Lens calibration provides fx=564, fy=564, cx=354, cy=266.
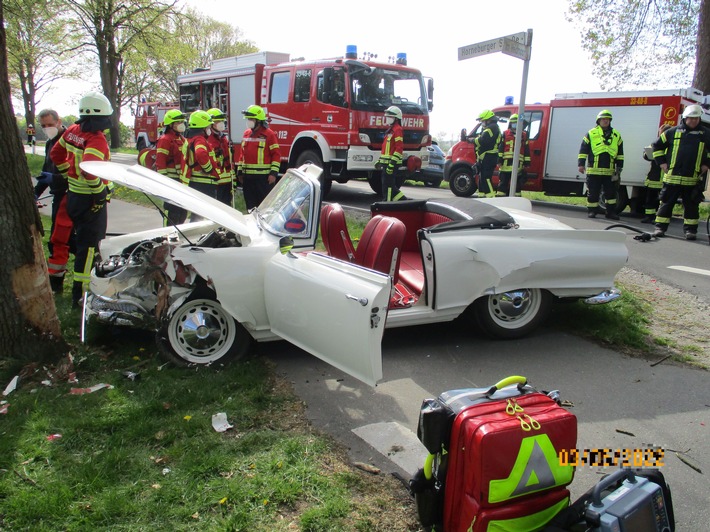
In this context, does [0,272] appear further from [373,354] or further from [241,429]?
[373,354]

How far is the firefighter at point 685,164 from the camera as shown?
347 inches

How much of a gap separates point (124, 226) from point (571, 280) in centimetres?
739

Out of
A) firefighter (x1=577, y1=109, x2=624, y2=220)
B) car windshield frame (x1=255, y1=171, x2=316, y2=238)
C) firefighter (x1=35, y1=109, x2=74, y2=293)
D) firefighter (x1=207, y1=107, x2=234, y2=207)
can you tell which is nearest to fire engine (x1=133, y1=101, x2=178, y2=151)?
firefighter (x1=207, y1=107, x2=234, y2=207)

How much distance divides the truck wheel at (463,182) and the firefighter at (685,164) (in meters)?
4.87

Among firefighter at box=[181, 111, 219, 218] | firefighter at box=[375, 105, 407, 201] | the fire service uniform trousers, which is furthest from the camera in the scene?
firefighter at box=[375, 105, 407, 201]

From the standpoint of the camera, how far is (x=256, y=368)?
406cm

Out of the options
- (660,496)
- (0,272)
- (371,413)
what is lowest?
(371,413)

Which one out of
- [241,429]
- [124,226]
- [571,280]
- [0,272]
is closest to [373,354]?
[241,429]

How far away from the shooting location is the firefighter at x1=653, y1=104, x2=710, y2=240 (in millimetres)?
8805

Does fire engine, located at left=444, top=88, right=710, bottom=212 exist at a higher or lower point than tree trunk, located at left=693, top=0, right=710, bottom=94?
lower

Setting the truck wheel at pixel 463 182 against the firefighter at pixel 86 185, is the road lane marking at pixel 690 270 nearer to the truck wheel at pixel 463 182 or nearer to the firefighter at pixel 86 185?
the firefighter at pixel 86 185

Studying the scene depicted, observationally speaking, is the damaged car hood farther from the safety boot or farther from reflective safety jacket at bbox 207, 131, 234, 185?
reflective safety jacket at bbox 207, 131, 234, 185

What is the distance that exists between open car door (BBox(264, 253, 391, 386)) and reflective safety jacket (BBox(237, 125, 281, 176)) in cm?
505

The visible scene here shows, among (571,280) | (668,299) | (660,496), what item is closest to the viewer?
(660,496)
